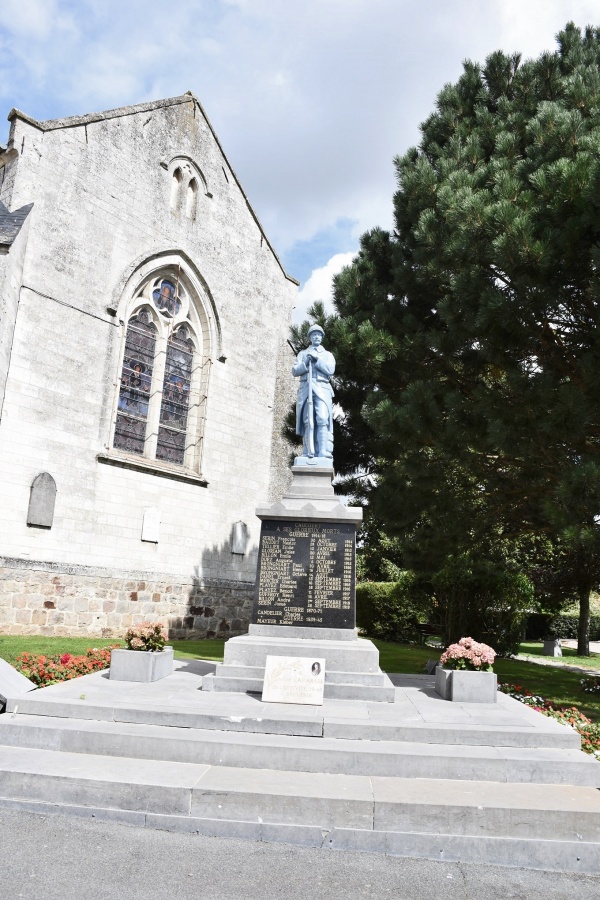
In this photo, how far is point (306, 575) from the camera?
8.21 meters

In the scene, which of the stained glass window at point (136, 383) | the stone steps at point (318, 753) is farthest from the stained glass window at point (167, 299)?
the stone steps at point (318, 753)

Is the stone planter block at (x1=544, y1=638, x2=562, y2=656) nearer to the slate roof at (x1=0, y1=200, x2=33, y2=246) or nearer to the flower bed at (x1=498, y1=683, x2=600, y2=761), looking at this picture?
the flower bed at (x1=498, y1=683, x2=600, y2=761)

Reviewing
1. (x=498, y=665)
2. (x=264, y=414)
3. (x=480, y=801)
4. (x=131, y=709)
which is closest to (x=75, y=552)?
(x=264, y=414)

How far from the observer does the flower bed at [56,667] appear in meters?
7.97

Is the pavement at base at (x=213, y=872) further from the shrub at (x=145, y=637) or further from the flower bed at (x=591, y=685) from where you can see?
the flower bed at (x=591, y=685)

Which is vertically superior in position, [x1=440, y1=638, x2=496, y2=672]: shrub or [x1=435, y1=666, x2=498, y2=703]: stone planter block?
[x1=440, y1=638, x2=496, y2=672]: shrub

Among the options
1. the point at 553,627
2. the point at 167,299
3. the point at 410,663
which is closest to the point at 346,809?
the point at 410,663

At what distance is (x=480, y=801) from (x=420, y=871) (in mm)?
793

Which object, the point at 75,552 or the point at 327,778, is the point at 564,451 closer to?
the point at 327,778

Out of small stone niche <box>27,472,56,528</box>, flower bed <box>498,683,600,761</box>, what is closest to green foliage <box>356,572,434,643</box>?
flower bed <box>498,683,600,761</box>

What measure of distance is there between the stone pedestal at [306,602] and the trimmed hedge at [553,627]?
20.7 metres

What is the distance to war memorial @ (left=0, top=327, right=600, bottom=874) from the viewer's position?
4.42m

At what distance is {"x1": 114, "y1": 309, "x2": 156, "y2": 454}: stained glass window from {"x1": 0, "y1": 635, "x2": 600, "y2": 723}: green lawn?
14.5ft

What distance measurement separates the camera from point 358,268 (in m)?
11.9
